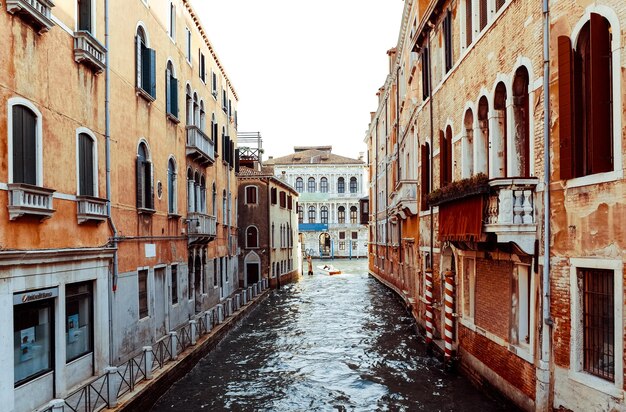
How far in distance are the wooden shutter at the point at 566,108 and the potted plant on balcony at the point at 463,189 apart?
53.6 inches

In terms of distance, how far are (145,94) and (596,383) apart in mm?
10751

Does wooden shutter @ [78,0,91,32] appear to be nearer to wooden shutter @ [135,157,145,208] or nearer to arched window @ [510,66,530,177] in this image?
wooden shutter @ [135,157,145,208]

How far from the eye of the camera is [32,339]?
28.9 ft

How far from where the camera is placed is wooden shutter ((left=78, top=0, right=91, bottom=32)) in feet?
34.6

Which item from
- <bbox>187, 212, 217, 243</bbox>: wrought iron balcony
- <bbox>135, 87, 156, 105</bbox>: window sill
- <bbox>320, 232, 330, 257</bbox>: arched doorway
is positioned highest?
<bbox>135, 87, 156, 105</bbox>: window sill

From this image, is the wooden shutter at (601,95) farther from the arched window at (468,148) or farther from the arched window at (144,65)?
the arched window at (144,65)

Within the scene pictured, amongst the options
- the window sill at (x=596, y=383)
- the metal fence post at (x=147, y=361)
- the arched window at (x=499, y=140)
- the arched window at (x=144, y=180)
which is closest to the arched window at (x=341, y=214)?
the arched window at (x=144, y=180)

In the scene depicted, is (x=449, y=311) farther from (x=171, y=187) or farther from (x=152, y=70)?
(x=152, y=70)

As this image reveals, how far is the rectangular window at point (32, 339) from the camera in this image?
837cm

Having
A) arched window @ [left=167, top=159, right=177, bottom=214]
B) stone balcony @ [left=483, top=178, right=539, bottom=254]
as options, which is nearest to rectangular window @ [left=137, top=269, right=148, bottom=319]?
arched window @ [left=167, top=159, right=177, bottom=214]

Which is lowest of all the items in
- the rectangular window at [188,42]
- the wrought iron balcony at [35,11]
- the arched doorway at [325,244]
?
the arched doorway at [325,244]

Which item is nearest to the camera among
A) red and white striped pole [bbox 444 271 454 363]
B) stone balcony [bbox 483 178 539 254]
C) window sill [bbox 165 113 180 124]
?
stone balcony [bbox 483 178 539 254]

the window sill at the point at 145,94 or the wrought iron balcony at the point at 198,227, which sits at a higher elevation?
the window sill at the point at 145,94

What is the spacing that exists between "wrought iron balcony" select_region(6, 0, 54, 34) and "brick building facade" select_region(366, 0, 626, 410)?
6.78 meters
